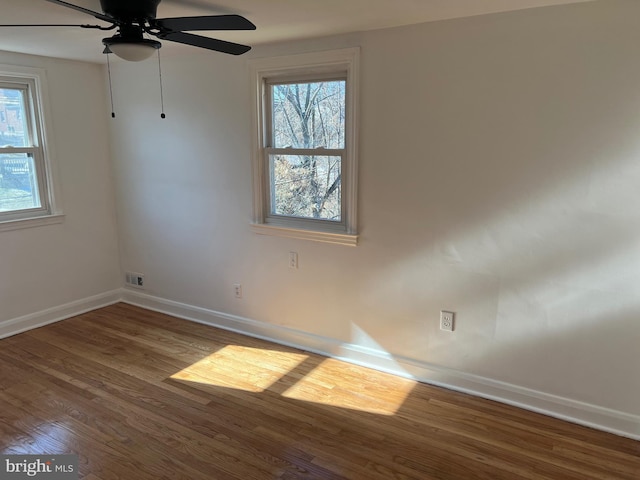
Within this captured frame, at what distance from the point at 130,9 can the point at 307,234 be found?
70.8 inches

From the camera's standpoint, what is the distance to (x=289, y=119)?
3334 mm

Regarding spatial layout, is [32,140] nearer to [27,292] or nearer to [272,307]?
[27,292]

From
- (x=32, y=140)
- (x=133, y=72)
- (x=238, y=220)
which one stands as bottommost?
(x=238, y=220)

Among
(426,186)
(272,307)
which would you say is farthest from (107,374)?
(426,186)

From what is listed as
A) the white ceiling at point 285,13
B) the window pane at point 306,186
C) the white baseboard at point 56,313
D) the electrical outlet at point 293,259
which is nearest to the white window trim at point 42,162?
the white ceiling at point 285,13

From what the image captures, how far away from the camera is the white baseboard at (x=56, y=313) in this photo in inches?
146

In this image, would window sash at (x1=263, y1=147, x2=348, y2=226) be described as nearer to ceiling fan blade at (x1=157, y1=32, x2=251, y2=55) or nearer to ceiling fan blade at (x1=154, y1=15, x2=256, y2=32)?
ceiling fan blade at (x1=157, y1=32, x2=251, y2=55)

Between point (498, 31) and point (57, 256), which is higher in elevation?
point (498, 31)

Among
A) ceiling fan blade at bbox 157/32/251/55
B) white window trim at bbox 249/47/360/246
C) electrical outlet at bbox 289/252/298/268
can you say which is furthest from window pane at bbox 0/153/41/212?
ceiling fan blade at bbox 157/32/251/55

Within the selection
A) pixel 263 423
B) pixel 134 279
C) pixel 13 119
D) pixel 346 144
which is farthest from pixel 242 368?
pixel 13 119

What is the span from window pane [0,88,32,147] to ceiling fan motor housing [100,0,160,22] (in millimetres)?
2249

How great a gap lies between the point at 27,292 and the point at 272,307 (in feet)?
6.80

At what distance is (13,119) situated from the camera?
3.65m

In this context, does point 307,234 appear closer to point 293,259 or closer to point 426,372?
point 293,259
